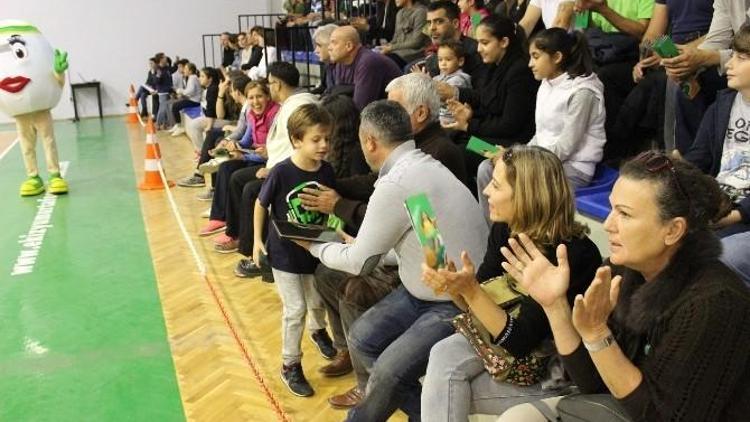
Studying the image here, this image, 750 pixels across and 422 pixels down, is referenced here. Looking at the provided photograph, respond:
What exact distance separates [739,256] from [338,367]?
6.55ft

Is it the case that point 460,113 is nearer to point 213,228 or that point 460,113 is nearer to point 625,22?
point 625,22

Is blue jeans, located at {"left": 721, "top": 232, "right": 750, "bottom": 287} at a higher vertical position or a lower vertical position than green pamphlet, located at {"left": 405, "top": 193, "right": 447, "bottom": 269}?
lower

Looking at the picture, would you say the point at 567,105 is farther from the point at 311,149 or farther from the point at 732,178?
the point at 311,149

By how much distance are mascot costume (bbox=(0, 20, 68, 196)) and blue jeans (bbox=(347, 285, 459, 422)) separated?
565 centimetres

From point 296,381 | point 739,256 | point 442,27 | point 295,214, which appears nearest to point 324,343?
point 296,381

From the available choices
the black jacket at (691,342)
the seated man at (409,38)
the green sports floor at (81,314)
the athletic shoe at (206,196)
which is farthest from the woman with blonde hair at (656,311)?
the athletic shoe at (206,196)

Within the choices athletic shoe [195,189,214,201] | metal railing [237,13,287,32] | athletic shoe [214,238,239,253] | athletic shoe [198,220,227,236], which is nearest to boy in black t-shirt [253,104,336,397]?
athletic shoe [214,238,239,253]

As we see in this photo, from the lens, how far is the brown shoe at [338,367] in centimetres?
363

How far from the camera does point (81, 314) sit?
4.58 metres

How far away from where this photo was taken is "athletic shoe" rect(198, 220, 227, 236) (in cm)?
610

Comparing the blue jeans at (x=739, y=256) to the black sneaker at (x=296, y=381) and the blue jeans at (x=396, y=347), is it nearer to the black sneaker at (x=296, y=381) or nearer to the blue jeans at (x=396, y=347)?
the blue jeans at (x=396, y=347)

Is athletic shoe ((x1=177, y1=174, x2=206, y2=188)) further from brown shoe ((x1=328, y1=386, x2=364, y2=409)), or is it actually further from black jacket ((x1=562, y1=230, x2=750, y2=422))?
black jacket ((x1=562, y1=230, x2=750, y2=422))

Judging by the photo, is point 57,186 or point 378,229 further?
point 57,186

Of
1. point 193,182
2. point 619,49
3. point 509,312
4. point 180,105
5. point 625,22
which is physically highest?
point 625,22
